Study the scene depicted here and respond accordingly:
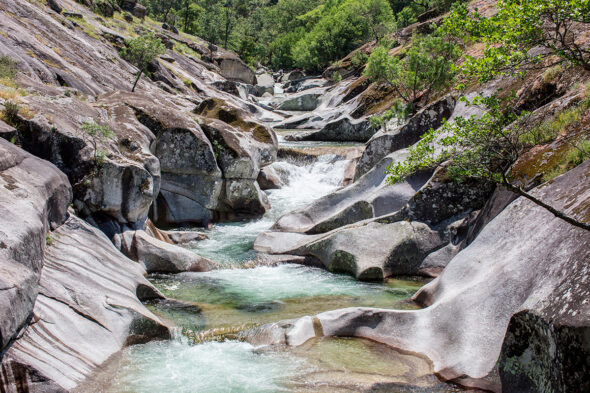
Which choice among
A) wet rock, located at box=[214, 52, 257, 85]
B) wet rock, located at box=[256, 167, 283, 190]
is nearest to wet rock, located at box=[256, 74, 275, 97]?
wet rock, located at box=[214, 52, 257, 85]

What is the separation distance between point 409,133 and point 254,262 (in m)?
10.6

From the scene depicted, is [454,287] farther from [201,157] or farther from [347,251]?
[201,157]

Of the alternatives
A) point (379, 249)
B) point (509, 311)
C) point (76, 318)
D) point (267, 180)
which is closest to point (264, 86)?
point (267, 180)

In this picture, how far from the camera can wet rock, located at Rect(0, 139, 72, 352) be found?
574 centimetres

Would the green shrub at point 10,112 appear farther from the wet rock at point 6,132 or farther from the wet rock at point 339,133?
the wet rock at point 339,133

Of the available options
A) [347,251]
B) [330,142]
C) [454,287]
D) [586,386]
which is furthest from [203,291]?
[330,142]

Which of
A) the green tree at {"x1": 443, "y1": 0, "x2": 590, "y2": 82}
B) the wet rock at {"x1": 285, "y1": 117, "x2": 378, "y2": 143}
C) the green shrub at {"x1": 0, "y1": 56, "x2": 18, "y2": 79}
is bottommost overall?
the green shrub at {"x1": 0, "y1": 56, "x2": 18, "y2": 79}

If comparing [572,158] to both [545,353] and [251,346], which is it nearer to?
[545,353]

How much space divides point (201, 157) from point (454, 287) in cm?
1363

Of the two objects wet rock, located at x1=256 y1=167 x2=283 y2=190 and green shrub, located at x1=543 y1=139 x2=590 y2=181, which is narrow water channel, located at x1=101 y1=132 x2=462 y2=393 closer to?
green shrub, located at x1=543 y1=139 x2=590 y2=181

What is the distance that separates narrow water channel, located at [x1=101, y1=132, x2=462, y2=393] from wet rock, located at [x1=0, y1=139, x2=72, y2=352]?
7.70ft

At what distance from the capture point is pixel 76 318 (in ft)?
27.3

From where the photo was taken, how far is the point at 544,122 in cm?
1341

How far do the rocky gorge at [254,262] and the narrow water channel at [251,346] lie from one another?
5 cm
